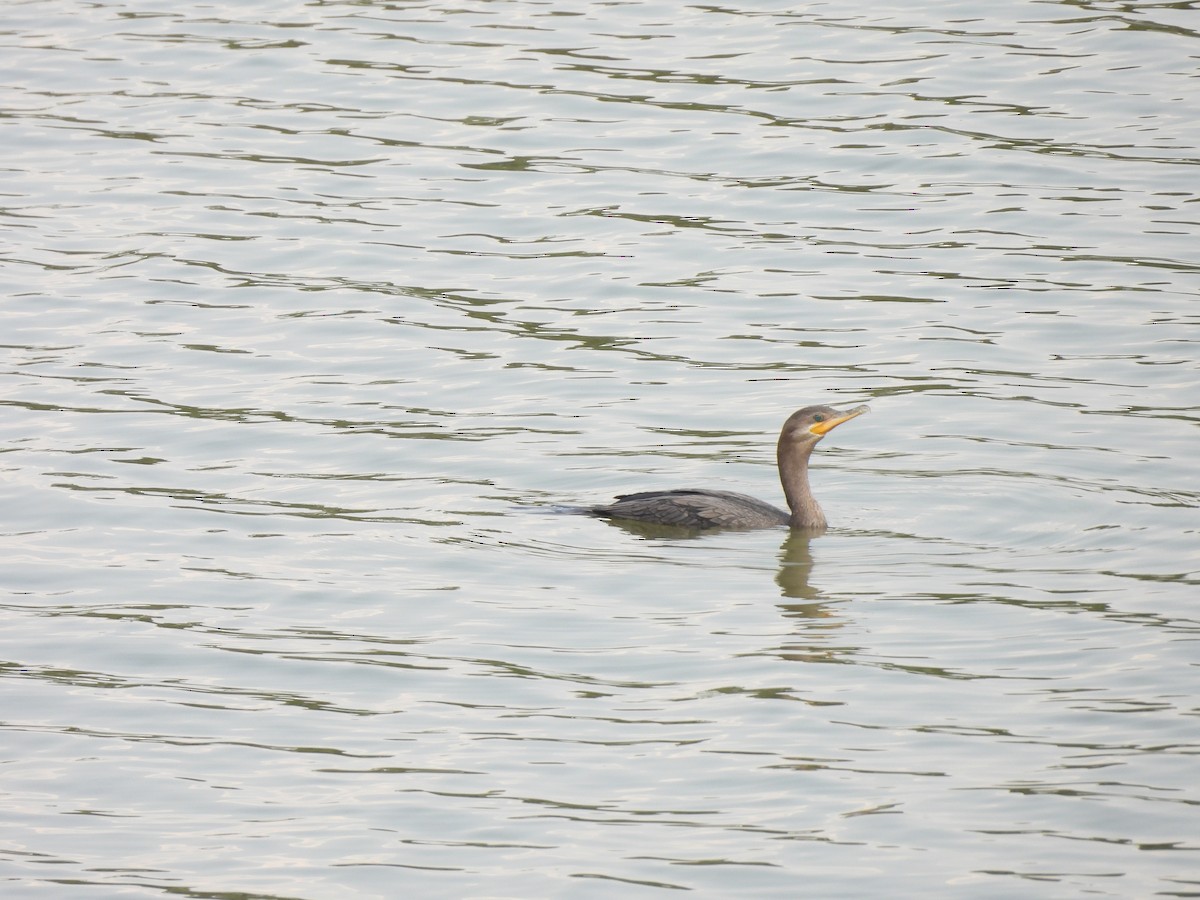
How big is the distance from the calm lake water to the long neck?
236mm

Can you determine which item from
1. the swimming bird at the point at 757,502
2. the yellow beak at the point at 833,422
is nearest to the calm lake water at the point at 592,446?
the swimming bird at the point at 757,502

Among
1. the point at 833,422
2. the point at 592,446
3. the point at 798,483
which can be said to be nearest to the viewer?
the point at 798,483

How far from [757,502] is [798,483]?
0.26 meters

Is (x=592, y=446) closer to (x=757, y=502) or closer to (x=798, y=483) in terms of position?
(x=757, y=502)

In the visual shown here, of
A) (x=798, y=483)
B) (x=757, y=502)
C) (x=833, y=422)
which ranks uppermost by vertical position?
(x=833, y=422)

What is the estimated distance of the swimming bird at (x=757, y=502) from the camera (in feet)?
33.8

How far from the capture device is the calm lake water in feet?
23.2

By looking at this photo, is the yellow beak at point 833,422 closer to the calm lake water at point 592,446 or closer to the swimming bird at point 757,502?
the swimming bird at point 757,502

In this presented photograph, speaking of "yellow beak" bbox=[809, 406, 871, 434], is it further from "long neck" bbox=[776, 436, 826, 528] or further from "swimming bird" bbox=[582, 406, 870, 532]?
"long neck" bbox=[776, 436, 826, 528]

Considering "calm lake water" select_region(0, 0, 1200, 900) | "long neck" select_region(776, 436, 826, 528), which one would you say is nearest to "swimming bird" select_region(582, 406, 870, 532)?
"long neck" select_region(776, 436, 826, 528)

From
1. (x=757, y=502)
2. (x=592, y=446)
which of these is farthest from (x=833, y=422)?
(x=592, y=446)

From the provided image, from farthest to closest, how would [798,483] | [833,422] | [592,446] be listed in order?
[592,446], [833,422], [798,483]

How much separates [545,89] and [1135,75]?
18.7 feet

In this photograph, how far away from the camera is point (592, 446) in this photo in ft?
38.3
